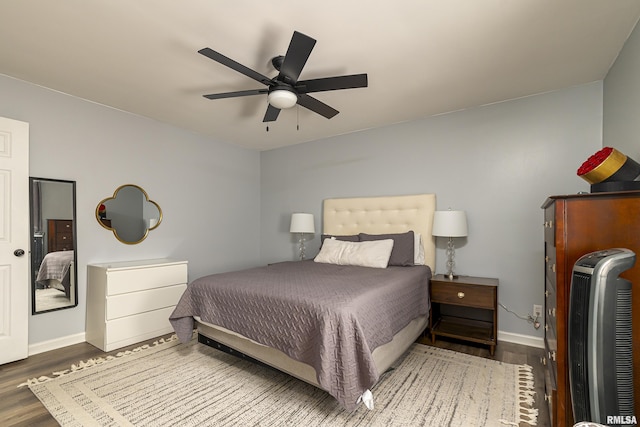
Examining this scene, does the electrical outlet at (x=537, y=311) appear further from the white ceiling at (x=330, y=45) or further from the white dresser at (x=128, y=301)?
the white dresser at (x=128, y=301)

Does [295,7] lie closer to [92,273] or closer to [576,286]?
[576,286]

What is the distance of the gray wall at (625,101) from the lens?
1885 millimetres

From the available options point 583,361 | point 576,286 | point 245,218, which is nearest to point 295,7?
point 576,286

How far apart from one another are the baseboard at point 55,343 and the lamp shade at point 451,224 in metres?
3.80

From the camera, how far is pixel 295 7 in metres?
1.77

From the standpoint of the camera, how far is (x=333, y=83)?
2.04 m

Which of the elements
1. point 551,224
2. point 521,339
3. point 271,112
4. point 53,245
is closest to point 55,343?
point 53,245

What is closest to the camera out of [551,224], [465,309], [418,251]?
[551,224]

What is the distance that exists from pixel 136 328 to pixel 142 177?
1.71m

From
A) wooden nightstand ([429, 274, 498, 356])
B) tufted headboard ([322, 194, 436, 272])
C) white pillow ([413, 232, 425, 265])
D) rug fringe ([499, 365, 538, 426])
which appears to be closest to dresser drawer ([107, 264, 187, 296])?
tufted headboard ([322, 194, 436, 272])

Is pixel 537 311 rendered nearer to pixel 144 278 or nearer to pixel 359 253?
pixel 359 253

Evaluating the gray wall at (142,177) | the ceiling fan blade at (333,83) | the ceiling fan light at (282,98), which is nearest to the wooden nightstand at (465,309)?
the ceiling fan blade at (333,83)

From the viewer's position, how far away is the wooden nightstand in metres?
2.73

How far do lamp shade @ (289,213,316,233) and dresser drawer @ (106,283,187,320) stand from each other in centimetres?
158
